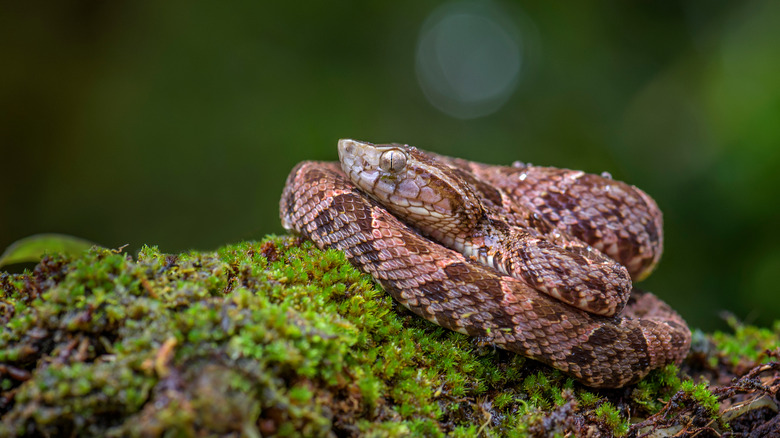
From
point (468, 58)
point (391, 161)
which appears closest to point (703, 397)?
point (391, 161)

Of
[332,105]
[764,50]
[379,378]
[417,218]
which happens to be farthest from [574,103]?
[379,378]

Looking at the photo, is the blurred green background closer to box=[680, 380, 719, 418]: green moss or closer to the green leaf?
box=[680, 380, 719, 418]: green moss

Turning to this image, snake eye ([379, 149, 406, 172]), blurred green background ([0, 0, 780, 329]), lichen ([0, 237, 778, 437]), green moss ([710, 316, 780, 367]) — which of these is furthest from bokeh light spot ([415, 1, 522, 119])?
lichen ([0, 237, 778, 437])

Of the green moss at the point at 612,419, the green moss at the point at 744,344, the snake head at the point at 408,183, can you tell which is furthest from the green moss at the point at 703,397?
the snake head at the point at 408,183

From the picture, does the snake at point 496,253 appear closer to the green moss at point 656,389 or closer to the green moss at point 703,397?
the green moss at point 656,389

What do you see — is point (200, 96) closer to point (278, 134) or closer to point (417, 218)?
point (278, 134)
